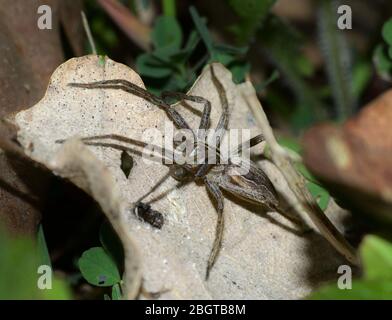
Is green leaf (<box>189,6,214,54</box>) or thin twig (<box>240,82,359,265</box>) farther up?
green leaf (<box>189,6,214,54</box>)

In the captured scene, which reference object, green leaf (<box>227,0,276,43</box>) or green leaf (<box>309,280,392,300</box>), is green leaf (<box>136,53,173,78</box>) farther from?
green leaf (<box>309,280,392,300</box>)

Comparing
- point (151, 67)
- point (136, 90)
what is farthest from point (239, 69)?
point (136, 90)

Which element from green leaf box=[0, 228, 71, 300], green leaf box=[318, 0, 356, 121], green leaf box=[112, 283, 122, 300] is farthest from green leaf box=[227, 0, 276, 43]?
green leaf box=[0, 228, 71, 300]

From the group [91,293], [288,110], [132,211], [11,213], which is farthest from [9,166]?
[288,110]

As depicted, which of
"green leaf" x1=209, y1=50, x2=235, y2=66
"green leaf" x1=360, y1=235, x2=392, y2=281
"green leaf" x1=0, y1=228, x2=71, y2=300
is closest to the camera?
"green leaf" x1=0, y1=228, x2=71, y2=300

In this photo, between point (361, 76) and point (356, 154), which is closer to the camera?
point (356, 154)

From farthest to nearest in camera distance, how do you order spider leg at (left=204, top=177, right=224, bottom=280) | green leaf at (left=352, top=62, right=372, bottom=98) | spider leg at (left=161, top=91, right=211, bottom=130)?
1. green leaf at (left=352, top=62, right=372, bottom=98)
2. spider leg at (left=161, top=91, right=211, bottom=130)
3. spider leg at (left=204, top=177, right=224, bottom=280)

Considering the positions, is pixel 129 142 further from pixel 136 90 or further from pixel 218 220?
pixel 218 220

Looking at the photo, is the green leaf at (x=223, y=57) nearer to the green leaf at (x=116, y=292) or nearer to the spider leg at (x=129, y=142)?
the spider leg at (x=129, y=142)
